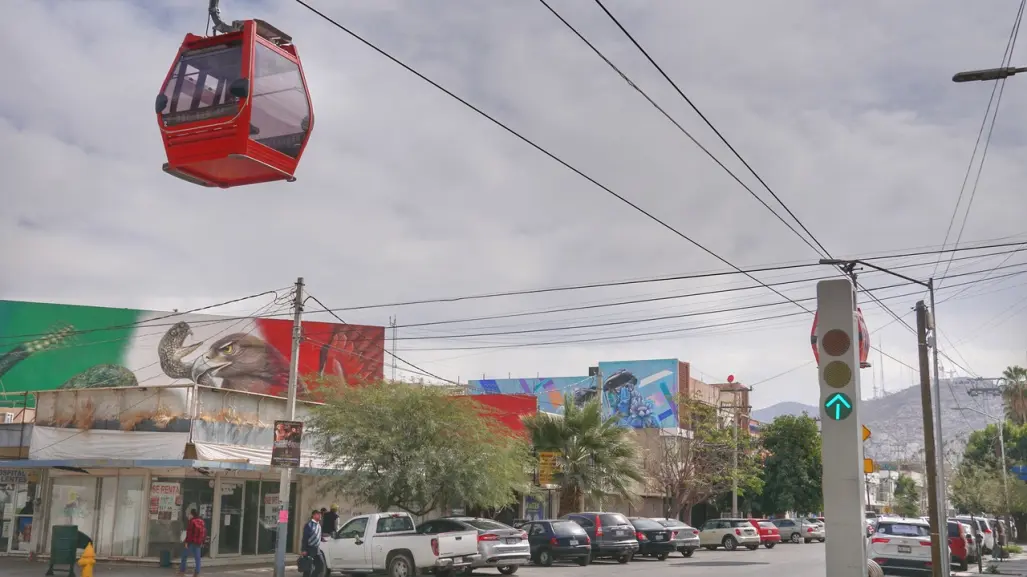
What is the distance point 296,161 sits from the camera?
41.7ft

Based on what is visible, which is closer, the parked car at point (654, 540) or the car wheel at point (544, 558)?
the car wheel at point (544, 558)

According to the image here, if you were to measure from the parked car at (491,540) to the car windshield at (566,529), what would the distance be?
5.51 metres

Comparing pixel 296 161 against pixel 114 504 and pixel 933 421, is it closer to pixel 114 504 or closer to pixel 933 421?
pixel 114 504

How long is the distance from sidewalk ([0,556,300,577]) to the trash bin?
77cm

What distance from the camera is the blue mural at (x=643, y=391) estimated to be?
75.8 metres

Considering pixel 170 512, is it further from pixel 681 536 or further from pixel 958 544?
pixel 958 544

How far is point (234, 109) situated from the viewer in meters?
11.7

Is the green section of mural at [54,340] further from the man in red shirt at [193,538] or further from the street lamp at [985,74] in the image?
the street lamp at [985,74]

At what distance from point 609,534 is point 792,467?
31267mm

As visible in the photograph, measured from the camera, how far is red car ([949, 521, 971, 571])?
29.4m

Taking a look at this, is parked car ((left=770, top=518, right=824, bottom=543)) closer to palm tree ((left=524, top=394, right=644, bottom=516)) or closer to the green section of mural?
palm tree ((left=524, top=394, right=644, bottom=516))

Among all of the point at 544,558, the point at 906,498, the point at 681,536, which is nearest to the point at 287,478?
the point at 544,558

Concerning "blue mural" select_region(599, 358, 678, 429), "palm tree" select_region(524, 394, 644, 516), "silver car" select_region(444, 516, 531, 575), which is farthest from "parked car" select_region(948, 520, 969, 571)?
"blue mural" select_region(599, 358, 678, 429)

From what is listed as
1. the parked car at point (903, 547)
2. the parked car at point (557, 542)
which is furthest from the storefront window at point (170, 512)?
the parked car at point (903, 547)
